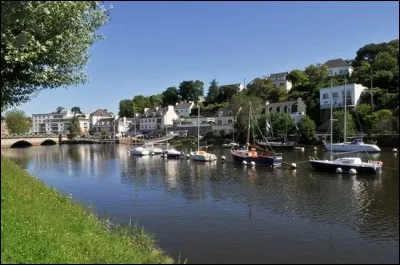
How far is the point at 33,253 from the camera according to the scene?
11414 millimetres

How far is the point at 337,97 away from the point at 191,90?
84.8 m

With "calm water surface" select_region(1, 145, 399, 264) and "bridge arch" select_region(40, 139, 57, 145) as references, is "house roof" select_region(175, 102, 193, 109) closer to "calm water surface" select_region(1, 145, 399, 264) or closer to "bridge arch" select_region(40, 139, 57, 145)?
"bridge arch" select_region(40, 139, 57, 145)

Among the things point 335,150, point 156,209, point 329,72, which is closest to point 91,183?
point 156,209

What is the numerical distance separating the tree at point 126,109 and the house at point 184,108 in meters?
26.9

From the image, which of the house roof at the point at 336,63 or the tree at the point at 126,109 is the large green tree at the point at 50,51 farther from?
the tree at the point at 126,109

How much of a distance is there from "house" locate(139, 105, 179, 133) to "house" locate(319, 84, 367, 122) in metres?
66.7

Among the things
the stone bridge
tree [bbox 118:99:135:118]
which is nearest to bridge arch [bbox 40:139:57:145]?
the stone bridge

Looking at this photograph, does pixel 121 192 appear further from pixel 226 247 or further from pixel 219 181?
pixel 226 247

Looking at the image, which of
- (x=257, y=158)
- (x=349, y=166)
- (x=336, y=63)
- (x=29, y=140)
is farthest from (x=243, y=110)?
(x=29, y=140)

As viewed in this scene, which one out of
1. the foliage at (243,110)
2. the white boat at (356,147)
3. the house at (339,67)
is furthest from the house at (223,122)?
the white boat at (356,147)

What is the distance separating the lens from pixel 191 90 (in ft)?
586

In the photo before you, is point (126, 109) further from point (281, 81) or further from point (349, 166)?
point (349, 166)

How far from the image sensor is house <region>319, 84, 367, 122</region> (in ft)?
329

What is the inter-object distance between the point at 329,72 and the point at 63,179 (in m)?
105
